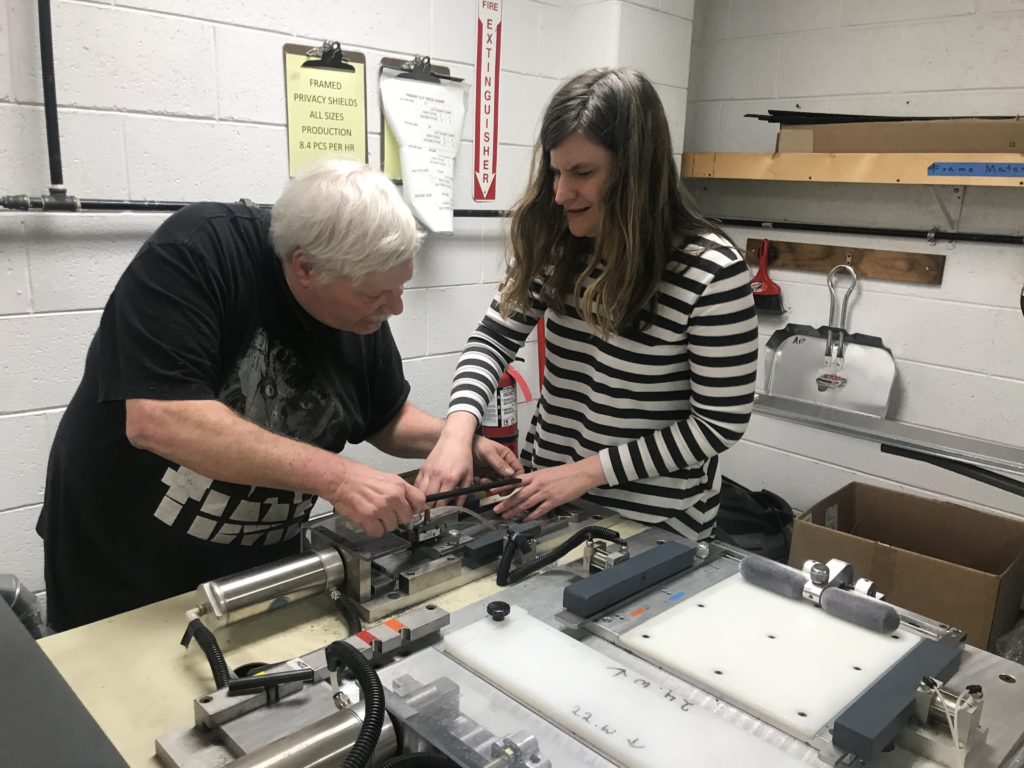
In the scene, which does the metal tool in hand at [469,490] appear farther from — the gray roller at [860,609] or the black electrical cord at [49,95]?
the black electrical cord at [49,95]

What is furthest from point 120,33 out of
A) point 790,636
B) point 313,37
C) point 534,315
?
point 790,636

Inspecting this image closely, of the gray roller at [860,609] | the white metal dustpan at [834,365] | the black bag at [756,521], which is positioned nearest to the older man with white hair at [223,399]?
the gray roller at [860,609]

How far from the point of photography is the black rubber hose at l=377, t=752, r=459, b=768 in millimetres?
646

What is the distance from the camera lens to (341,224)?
1110 mm

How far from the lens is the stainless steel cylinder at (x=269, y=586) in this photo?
844 millimetres

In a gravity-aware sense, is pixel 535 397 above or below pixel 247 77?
below

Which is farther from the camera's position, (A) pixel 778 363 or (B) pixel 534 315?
(A) pixel 778 363

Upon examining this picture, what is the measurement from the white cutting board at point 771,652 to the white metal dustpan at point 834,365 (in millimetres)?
1716

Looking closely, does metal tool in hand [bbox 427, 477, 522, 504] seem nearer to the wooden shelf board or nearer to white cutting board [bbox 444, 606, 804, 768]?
white cutting board [bbox 444, 606, 804, 768]

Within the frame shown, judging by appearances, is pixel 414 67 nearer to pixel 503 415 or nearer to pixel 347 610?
pixel 503 415

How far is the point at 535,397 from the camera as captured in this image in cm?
269

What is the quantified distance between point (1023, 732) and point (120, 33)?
6.30ft

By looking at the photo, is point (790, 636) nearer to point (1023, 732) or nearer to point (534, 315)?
point (1023, 732)

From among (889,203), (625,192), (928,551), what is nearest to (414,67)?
(625,192)
